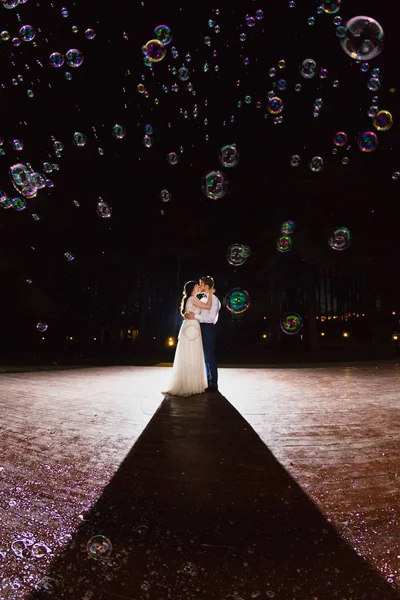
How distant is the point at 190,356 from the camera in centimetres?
667

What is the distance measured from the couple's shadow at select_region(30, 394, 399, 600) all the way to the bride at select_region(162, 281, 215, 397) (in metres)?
3.32

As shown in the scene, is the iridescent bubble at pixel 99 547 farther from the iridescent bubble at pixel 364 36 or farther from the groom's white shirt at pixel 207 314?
the iridescent bubble at pixel 364 36

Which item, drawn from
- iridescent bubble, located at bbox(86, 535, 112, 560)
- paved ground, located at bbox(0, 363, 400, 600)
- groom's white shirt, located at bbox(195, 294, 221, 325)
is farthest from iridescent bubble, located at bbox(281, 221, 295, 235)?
iridescent bubble, located at bbox(86, 535, 112, 560)

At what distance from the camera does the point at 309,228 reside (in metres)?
20.4

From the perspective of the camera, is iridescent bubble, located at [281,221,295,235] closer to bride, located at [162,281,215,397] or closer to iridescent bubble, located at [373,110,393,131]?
iridescent bubble, located at [373,110,393,131]

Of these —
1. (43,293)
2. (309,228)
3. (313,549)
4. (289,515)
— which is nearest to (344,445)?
(289,515)

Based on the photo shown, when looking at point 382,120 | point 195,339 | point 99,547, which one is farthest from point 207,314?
point 382,120

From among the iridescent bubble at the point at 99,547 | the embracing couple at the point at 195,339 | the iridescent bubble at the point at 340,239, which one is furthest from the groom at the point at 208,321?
the iridescent bubble at the point at 340,239

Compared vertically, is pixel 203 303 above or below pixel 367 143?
below

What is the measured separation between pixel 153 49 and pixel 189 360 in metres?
6.66

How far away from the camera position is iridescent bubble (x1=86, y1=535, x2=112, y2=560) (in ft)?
6.33

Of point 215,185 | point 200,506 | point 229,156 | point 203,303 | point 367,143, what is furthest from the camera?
point 367,143

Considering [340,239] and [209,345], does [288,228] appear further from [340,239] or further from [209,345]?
[209,345]

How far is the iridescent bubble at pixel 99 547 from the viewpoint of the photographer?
1930 millimetres
